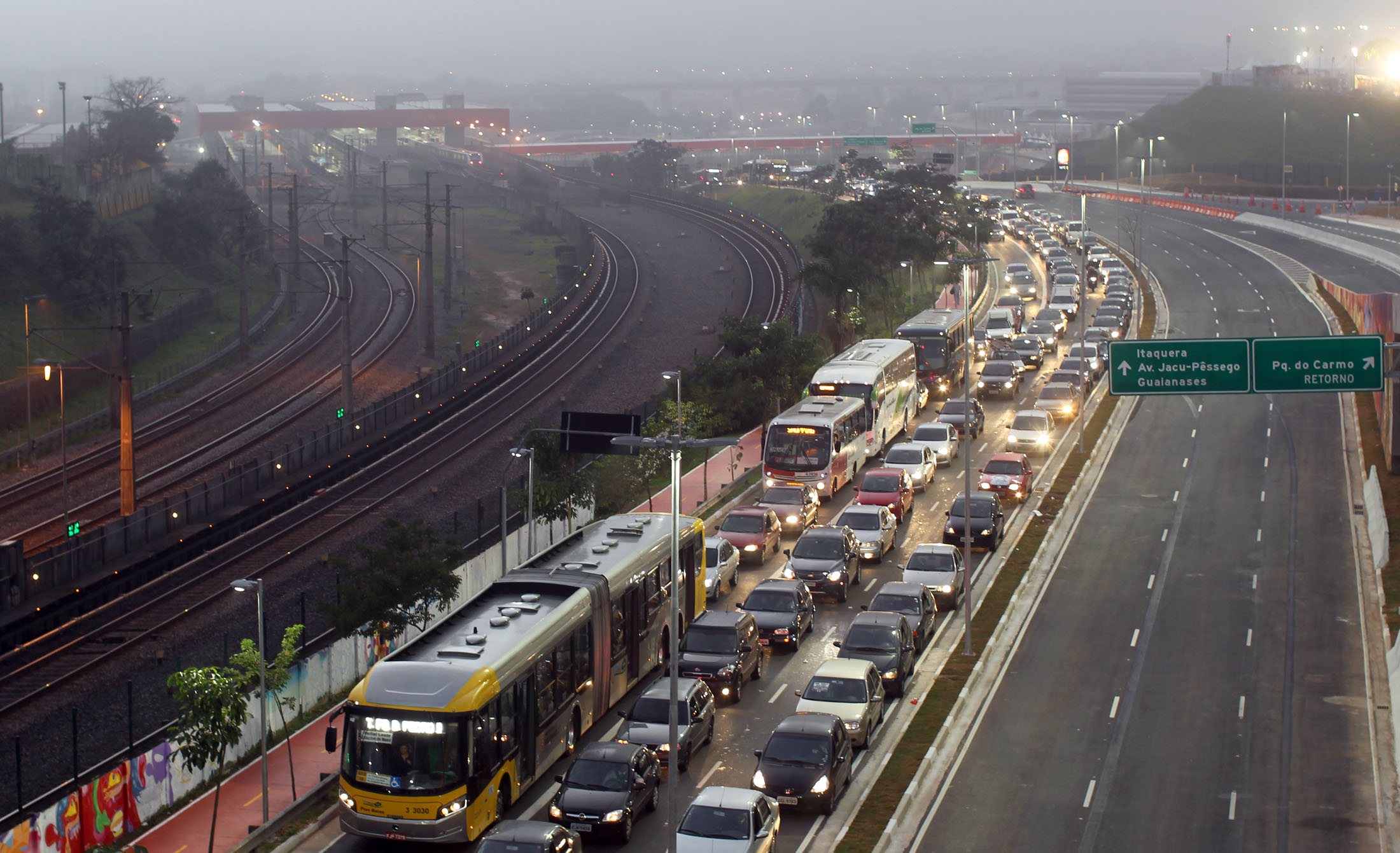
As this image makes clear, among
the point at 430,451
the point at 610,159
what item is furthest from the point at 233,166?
the point at 430,451

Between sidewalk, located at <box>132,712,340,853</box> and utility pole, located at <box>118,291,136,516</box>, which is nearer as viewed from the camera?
sidewalk, located at <box>132,712,340,853</box>

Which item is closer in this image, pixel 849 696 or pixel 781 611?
pixel 849 696

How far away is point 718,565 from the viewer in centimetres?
3966

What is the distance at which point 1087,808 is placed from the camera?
87.6ft

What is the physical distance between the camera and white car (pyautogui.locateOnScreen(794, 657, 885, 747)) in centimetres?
2889

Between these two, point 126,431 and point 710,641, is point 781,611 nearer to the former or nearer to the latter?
point 710,641

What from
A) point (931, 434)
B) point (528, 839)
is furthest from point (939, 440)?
point (528, 839)

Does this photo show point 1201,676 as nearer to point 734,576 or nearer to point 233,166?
point 734,576

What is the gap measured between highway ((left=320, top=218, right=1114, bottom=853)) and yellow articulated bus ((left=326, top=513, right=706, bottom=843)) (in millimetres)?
1079

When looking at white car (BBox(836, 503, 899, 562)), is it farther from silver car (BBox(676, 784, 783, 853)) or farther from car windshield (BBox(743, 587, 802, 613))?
silver car (BBox(676, 784, 783, 853))

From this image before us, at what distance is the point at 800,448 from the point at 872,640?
1683 centimetres

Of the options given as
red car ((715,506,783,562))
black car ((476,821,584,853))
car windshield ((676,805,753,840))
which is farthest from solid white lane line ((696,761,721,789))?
red car ((715,506,783,562))

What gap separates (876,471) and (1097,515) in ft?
25.7

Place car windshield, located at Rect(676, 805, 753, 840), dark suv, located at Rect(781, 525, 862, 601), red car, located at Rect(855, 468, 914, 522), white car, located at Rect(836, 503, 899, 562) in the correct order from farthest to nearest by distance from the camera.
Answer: red car, located at Rect(855, 468, 914, 522) → white car, located at Rect(836, 503, 899, 562) → dark suv, located at Rect(781, 525, 862, 601) → car windshield, located at Rect(676, 805, 753, 840)
